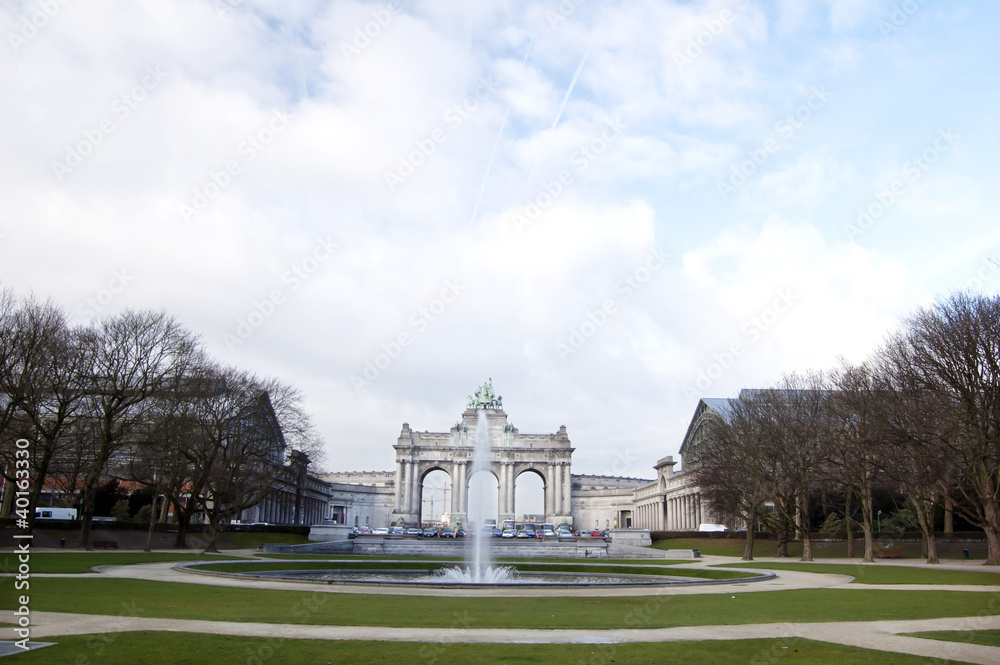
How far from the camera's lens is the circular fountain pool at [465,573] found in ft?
107

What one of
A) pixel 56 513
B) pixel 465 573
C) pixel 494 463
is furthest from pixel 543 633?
pixel 494 463

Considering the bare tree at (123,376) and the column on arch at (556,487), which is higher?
the bare tree at (123,376)

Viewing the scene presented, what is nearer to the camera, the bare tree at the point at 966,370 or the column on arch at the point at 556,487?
the bare tree at the point at 966,370

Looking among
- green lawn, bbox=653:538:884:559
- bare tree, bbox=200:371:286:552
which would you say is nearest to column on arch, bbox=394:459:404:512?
green lawn, bbox=653:538:884:559

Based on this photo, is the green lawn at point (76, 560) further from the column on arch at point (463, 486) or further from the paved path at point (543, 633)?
the column on arch at point (463, 486)

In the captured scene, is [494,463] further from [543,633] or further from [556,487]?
[543,633]

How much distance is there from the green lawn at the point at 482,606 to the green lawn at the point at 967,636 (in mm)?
3123

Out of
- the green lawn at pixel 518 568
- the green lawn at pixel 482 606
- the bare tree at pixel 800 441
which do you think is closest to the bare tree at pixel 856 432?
the bare tree at pixel 800 441

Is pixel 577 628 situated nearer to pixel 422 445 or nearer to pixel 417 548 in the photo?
pixel 417 548

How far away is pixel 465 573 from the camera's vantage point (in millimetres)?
38906

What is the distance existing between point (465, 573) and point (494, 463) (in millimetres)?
107073

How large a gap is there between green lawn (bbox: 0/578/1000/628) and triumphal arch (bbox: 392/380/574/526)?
118024mm

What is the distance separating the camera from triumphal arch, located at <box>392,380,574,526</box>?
144m

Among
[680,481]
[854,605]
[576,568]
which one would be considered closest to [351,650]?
[854,605]
